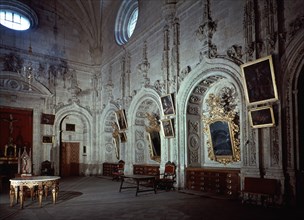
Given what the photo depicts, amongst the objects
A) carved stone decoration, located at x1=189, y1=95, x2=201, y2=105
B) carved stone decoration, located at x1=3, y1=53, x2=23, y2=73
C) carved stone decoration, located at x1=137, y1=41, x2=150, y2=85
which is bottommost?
carved stone decoration, located at x1=189, y1=95, x2=201, y2=105

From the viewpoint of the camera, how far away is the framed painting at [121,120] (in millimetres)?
14078

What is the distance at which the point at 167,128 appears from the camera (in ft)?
36.1

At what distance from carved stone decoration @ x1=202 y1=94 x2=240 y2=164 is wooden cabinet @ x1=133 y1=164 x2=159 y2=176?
8.46ft

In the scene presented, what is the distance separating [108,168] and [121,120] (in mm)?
3217

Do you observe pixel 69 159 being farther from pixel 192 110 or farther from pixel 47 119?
pixel 192 110

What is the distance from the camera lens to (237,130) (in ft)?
31.3

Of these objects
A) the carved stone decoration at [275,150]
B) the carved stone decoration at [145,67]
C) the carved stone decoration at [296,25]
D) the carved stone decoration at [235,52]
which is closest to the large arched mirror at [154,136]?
the carved stone decoration at [145,67]

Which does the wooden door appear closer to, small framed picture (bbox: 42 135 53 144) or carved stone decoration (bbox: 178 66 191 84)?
small framed picture (bbox: 42 135 53 144)

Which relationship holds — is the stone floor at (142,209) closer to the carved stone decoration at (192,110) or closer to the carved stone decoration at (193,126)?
the carved stone decoration at (193,126)

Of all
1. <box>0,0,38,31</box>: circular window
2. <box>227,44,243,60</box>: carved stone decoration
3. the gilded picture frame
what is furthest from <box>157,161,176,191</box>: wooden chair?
<box>0,0,38,31</box>: circular window

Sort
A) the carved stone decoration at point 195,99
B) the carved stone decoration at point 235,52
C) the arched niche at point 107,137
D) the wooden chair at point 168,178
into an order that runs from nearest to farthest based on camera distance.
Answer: the carved stone decoration at point 235,52
the wooden chair at point 168,178
the carved stone decoration at point 195,99
the arched niche at point 107,137

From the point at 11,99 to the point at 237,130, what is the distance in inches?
441

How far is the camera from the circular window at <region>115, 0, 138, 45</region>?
15381 mm

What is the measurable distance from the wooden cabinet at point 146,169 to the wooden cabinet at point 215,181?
6.84 feet
